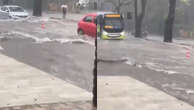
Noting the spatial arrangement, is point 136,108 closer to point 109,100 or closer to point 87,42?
point 109,100

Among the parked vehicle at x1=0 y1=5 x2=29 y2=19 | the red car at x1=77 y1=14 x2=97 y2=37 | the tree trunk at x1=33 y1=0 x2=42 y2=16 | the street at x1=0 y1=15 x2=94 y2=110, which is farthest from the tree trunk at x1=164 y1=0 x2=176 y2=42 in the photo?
the tree trunk at x1=33 y1=0 x2=42 y2=16

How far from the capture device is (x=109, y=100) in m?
9.48

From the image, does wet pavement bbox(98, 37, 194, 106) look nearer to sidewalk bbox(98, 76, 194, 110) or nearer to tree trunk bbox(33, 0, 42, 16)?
sidewalk bbox(98, 76, 194, 110)

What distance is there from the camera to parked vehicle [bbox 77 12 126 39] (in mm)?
22828

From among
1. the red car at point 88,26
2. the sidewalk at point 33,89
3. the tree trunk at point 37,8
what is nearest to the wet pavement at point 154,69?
the red car at point 88,26

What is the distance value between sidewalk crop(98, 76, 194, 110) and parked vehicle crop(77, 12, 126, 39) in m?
11.2

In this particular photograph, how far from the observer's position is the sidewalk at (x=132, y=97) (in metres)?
9.07

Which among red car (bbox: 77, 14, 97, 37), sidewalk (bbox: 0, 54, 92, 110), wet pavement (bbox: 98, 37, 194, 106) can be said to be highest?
red car (bbox: 77, 14, 97, 37)

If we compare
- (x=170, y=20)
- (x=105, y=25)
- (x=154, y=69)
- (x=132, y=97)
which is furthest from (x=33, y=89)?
(x=170, y=20)

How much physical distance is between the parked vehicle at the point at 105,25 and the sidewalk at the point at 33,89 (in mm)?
10827

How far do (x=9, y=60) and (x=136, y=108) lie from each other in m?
6.85

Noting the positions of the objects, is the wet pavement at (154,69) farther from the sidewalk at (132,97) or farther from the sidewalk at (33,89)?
the sidewalk at (33,89)

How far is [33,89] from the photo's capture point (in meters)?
9.80

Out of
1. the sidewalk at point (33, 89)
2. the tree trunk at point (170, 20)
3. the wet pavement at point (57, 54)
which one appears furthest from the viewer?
the tree trunk at point (170, 20)
